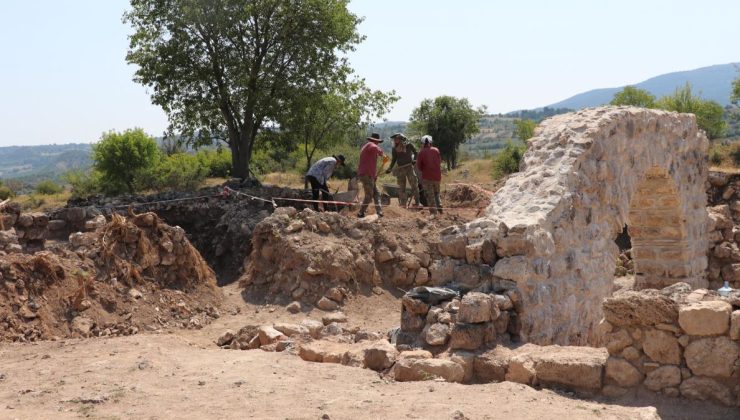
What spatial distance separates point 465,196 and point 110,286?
393 inches

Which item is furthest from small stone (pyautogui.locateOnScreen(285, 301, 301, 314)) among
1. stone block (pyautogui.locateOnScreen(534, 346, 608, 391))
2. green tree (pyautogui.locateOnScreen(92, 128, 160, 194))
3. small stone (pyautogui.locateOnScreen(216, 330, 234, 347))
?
green tree (pyautogui.locateOnScreen(92, 128, 160, 194))

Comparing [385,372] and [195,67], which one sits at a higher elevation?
[195,67]

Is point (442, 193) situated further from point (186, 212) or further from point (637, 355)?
point (637, 355)

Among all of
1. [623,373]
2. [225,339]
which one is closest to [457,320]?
[623,373]

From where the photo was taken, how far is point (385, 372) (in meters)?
6.29

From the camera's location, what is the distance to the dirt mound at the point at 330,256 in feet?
35.7

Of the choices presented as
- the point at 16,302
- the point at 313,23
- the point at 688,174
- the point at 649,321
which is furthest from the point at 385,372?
the point at 313,23

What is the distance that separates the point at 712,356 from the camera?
515 centimetres

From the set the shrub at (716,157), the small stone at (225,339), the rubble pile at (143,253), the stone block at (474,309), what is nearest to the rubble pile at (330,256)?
the rubble pile at (143,253)

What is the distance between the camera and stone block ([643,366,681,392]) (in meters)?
5.29

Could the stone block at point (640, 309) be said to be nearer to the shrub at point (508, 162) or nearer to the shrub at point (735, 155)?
the shrub at point (735, 155)

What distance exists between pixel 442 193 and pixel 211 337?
11.0 meters

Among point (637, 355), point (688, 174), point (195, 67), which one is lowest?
point (637, 355)

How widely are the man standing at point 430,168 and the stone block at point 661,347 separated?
797cm
